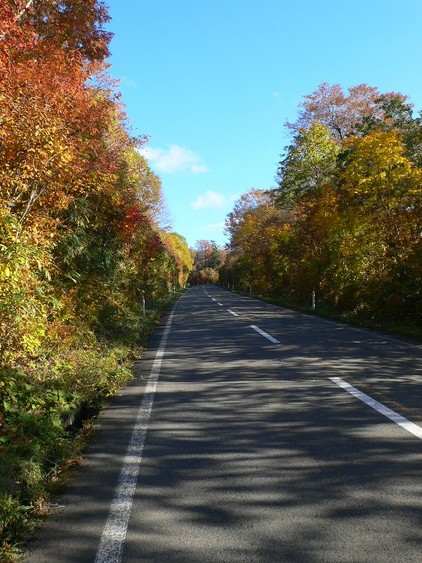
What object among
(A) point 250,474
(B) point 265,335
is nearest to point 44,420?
(A) point 250,474

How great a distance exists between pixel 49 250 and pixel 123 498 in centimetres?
500

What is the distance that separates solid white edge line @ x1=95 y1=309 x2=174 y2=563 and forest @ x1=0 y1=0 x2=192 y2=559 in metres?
0.58

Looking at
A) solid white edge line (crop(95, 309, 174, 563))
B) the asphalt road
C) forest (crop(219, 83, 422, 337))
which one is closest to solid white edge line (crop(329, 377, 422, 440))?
the asphalt road

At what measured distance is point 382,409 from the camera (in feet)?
20.4

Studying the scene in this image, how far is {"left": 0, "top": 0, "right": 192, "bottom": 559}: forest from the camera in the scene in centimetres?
501

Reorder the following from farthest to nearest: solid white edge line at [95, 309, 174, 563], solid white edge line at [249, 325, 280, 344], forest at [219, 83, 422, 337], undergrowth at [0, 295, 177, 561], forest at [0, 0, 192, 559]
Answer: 1. forest at [219, 83, 422, 337]
2. solid white edge line at [249, 325, 280, 344]
3. forest at [0, 0, 192, 559]
4. undergrowth at [0, 295, 177, 561]
5. solid white edge line at [95, 309, 174, 563]

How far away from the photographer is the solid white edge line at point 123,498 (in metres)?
3.23

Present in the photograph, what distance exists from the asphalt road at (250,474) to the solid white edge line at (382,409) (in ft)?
0.15

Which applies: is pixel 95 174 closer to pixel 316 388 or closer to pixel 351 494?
pixel 316 388

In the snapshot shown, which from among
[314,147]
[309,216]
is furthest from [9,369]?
[314,147]

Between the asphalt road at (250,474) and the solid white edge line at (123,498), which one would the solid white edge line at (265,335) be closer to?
the asphalt road at (250,474)

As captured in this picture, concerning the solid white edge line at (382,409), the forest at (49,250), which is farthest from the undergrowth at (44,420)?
the solid white edge line at (382,409)

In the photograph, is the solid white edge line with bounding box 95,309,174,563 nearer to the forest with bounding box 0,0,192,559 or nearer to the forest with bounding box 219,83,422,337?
the forest with bounding box 0,0,192,559

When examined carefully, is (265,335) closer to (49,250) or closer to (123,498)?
(49,250)
